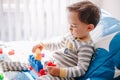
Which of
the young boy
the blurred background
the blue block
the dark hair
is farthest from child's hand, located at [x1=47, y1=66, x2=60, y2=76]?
the blurred background

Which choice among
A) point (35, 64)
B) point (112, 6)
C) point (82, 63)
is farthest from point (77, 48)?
point (112, 6)

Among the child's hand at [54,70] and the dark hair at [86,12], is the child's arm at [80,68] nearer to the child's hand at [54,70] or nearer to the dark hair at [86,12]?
the child's hand at [54,70]

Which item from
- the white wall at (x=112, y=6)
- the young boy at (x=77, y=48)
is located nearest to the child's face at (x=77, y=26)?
the young boy at (x=77, y=48)

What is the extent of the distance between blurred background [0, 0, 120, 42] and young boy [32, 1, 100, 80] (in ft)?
3.12

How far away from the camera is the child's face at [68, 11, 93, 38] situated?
129 centimetres

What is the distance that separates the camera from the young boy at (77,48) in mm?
1224

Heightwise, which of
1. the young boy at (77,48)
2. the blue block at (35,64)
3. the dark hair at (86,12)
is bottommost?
the blue block at (35,64)

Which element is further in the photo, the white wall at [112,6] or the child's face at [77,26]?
the white wall at [112,6]

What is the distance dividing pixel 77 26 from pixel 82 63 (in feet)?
0.61

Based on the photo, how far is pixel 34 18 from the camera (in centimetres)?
229

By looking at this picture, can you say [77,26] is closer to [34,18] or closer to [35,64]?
[35,64]

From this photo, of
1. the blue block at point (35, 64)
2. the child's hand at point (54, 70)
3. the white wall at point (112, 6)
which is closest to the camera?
the child's hand at point (54, 70)

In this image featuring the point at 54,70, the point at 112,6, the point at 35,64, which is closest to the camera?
the point at 54,70

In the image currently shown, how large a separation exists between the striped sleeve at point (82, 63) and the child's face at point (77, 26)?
0.08 m
